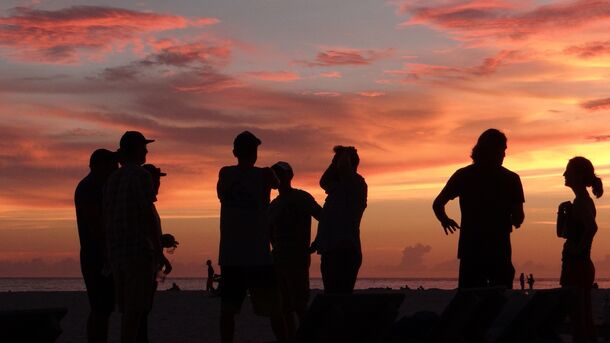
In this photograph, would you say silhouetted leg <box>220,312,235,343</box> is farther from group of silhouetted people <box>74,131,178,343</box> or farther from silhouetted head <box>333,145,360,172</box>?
silhouetted head <box>333,145,360,172</box>

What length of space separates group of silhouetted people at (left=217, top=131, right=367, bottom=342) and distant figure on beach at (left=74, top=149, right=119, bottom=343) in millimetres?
1008

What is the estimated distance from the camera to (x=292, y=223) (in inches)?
432

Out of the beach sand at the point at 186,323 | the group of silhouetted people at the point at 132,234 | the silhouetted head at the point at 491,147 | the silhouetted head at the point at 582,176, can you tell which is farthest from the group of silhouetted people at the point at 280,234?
the beach sand at the point at 186,323

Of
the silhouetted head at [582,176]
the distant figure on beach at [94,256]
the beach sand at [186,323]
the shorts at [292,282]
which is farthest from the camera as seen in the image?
the beach sand at [186,323]

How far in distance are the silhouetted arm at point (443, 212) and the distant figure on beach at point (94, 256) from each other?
9.38 feet

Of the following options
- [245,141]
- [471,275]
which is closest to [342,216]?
[245,141]

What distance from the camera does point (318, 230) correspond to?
10430mm

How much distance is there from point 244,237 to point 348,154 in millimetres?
1558

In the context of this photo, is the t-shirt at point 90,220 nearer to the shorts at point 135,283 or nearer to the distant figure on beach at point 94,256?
the distant figure on beach at point 94,256

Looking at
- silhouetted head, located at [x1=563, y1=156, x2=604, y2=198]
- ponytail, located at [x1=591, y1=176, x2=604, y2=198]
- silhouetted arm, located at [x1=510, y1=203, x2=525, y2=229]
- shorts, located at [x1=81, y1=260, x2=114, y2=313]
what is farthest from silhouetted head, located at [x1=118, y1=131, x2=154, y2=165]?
ponytail, located at [x1=591, y1=176, x2=604, y2=198]

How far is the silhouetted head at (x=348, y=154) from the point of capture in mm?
10336

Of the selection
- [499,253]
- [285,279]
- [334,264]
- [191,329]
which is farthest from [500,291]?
[191,329]

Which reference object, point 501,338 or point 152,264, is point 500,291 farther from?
point 152,264

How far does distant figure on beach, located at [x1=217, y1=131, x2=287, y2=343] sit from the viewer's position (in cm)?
938
